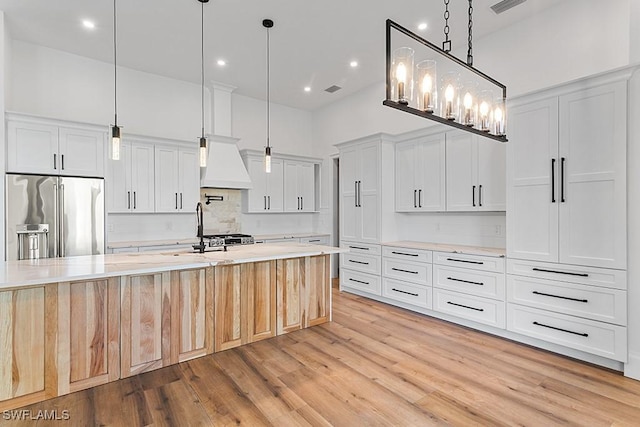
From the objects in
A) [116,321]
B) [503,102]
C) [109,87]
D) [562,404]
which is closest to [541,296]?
[562,404]

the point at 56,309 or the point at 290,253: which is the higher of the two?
the point at 290,253

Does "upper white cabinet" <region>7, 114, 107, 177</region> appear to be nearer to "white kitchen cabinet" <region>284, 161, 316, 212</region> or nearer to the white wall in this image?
the white wall

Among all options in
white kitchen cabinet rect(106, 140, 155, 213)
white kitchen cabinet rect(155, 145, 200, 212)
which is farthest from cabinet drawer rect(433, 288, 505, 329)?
white kitchen cabinet rect(106, 140, 155, 213)

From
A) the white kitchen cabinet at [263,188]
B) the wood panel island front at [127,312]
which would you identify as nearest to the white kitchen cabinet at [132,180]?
the white kitchen cabinet at [263,188]

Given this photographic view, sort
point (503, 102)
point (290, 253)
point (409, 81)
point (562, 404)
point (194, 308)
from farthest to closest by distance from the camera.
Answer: point (290, 253)
point (194, 308)
point (503, 102)
point (562, 404)
point (409, 81)

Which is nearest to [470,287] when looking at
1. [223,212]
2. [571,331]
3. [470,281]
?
[470,281]

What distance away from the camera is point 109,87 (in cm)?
487

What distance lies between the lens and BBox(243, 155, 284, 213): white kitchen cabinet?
5.99 m

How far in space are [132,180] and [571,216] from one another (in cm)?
527

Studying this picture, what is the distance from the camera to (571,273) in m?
2.92

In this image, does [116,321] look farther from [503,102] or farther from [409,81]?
[503,102]

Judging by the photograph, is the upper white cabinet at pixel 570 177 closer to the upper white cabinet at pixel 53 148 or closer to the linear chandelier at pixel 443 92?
the linear chandelier at pixel 443 92

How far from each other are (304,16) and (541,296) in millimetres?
3828

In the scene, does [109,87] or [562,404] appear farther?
[109,87]
